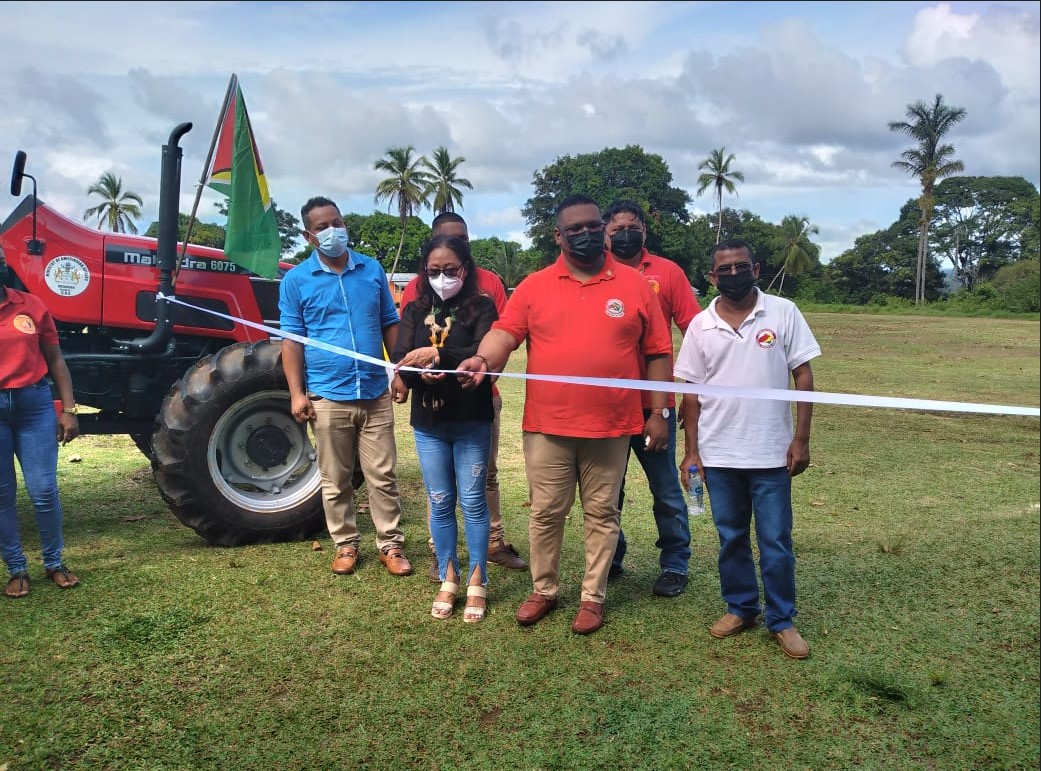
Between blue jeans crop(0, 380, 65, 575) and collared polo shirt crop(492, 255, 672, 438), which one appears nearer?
collared polo shirt crop(492, 255, 672, 438)

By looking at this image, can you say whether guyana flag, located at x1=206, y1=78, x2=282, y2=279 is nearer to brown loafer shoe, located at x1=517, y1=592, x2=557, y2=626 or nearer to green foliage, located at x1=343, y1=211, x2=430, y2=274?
brown loafer shoe, located at x1=517, y1=592, x2=557, y2=626

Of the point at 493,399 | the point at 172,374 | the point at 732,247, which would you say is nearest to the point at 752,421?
the point at 732,247

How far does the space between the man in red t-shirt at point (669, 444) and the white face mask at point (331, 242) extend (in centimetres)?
139

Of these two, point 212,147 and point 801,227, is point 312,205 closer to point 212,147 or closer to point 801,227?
point 212,147

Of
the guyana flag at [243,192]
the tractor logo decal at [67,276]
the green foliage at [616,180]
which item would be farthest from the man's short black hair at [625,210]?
the green foliage at [616,180]

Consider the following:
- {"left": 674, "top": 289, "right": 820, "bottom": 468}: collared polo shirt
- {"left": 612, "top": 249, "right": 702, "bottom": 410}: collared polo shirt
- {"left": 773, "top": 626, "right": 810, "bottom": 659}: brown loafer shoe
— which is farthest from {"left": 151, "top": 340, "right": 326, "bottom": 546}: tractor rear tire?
{"left": 773, "top": 626, "right": 810, "bottom": 659}: brown loafer shoe

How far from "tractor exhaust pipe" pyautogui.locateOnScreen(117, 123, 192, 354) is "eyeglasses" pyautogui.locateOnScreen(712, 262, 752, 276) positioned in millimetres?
3165

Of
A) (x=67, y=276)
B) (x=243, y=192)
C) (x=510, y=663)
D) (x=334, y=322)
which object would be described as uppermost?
(x=243, y=192)

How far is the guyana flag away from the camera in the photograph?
16.3 feet

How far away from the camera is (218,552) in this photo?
4664 millimetres

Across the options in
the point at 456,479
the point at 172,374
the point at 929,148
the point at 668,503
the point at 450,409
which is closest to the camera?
the point at 450,409

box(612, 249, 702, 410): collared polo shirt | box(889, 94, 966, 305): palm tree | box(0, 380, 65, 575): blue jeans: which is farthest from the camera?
box(889, 94, 966, 305): palm tree

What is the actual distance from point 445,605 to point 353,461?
107 centimetres

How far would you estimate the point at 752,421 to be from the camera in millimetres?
3457
